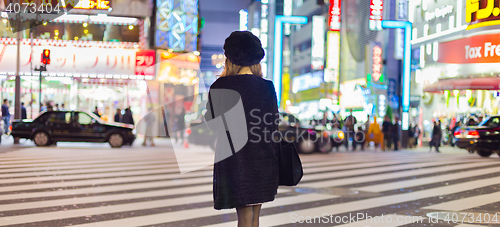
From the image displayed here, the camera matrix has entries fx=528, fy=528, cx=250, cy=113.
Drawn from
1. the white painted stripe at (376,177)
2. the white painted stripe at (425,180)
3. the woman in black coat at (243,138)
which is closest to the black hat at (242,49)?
the woman in black coat at (243,138)

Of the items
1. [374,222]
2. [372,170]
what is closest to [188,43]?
[372,170]

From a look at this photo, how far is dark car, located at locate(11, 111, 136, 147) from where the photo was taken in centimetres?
1877

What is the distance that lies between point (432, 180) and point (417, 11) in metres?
25.6

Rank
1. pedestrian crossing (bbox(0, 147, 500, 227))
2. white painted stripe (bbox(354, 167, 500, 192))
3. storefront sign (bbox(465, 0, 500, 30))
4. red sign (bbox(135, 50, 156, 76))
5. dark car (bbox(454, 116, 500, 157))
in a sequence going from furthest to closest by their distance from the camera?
red sign (bbox(135, 50, 156, 76)) < storefront sign (bbox(465, 0, 500, 30)) < dark car (bbox(454, 116, 500, 157)) < white painted stripe (bbox(354, 167, 500, 192)) < pedestrian crossing (bbox(0, 147, 500, 227))

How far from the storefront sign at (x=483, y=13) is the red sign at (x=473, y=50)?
11.1ft

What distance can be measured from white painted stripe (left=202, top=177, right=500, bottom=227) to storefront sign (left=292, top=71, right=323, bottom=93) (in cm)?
4373

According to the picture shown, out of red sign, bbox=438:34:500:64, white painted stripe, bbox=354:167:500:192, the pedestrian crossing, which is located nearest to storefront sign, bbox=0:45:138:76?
the pedestrian crossing

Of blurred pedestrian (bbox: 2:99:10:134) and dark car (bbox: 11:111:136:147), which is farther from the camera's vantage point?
blurred pedestrian (bbox: 2:99:10:134)

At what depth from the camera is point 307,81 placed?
189 ft

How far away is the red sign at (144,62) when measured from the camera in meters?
27.4

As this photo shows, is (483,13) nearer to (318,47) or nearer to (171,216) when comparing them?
(171,216)

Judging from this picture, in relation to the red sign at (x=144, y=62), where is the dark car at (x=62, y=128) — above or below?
below

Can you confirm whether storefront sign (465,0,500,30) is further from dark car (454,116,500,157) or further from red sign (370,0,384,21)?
red sign (370,0,384,21)

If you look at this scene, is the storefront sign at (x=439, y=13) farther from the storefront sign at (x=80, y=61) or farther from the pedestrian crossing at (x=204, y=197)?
the pedestrian crossing at (x=204, y=197)
